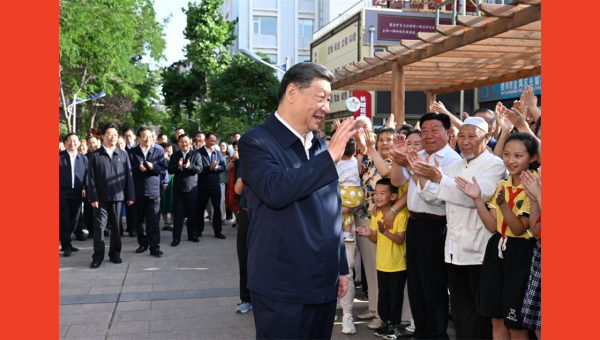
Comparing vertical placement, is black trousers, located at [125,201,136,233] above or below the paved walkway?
above

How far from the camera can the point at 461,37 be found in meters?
7.21

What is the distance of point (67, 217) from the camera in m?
9.74

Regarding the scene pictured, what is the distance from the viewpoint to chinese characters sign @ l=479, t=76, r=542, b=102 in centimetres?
2454

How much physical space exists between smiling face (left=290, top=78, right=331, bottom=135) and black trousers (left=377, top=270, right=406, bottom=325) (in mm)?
2877

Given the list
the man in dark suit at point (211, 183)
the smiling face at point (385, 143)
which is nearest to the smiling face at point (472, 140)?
the smiling face at point (385, 143)

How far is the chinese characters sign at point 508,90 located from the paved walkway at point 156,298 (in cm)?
1919

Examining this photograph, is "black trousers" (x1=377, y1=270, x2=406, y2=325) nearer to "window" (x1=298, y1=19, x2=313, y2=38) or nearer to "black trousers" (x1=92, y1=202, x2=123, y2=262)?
"black trousers" (x1=92, y1=202, x2=123, y2=262)

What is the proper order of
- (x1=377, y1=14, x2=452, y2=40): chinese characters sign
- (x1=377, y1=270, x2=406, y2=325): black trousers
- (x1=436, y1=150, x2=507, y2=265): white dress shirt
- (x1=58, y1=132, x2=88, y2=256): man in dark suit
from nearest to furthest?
1. (x1=436, y1=150, x2=507, y2=265): white dress shirt
2. (x1=377, y1=270, x2=406, y2=325): black trousers
3. (x1=58, y1=132, x2=88, y2=256): man in dark suit
4. (x1=377, y1=14, x2=452, y2=40): chinese characters sign

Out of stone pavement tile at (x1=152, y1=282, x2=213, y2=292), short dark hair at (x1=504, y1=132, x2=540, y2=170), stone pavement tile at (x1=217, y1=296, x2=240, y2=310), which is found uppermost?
short dark hair at (x1=504, y1=132, x2=540, y2=170)

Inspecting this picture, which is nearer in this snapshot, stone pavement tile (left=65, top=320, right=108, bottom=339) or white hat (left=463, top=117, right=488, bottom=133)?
white hat (left=463, top=117, right=488, bottom=133)

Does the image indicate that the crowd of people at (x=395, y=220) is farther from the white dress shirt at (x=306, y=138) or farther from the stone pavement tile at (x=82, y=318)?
the stone pavement tile at (x=82, y=318)

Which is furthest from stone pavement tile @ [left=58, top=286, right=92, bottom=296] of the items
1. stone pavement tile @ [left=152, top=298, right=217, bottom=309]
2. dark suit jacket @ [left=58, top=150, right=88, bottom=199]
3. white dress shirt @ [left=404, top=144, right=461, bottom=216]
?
white dress shirt @ [left=404, top=144, right=461, bottom=216]

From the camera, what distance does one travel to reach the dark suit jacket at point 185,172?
10633 millimetres

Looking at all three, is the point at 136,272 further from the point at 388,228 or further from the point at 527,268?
the point at 527,268
